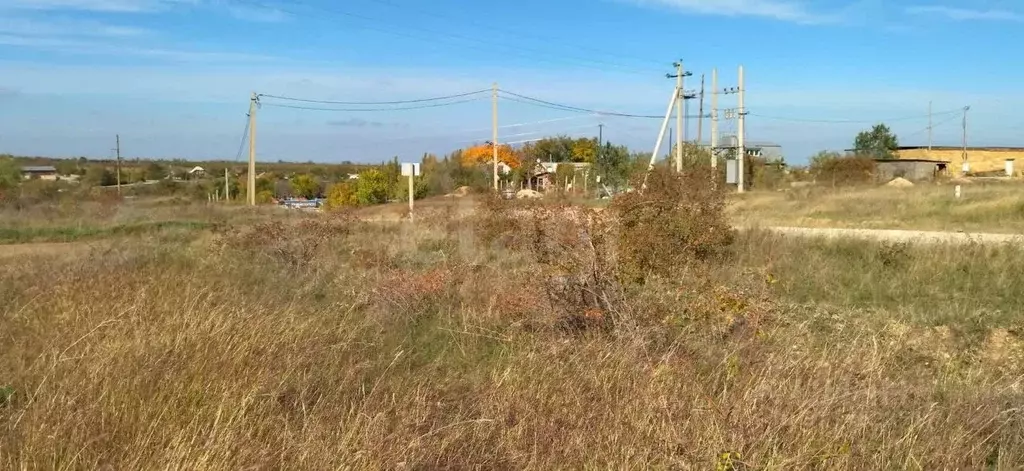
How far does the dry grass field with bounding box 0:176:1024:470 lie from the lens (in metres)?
3.88

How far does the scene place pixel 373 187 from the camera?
172 feet

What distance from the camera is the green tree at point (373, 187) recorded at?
5222cm

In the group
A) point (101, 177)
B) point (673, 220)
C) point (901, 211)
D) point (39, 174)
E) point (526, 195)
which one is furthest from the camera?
point (101, 177)

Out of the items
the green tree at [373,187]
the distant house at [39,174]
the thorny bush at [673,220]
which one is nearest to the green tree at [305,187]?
the green tree at [373,187]

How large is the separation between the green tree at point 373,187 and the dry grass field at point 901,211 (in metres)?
26.3

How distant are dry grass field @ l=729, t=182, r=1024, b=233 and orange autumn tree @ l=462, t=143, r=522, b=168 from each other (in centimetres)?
4101

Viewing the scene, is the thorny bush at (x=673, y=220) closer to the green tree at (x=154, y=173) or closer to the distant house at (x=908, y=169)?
the distant house at (x=908, y=169)

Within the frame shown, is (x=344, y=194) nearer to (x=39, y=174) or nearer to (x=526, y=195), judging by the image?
(x=526, y=195)

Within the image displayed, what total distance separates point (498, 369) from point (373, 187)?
4765 cm

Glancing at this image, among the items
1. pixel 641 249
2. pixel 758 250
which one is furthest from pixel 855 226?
pixel 641 249

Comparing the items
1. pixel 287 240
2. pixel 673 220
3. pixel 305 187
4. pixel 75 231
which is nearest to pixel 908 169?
pixel 305 187

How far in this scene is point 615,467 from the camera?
3840mm

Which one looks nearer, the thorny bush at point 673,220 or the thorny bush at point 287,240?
the thorny bush at point 673,220

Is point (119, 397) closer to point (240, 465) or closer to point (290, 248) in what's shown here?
point (240, 465)
